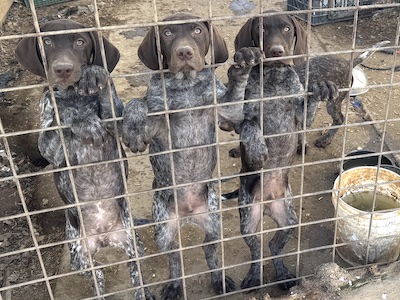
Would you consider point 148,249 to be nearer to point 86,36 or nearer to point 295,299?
point 295,299

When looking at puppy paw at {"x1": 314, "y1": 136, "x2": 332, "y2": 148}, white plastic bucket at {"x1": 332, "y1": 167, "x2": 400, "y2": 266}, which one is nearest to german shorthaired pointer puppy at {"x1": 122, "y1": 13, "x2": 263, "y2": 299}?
white plastic bucket at {"x1": 332, "y1": 167, "x2": 400, "y2": 266}

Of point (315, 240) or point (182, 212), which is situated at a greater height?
point (182, 212)

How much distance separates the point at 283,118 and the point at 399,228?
1107mm

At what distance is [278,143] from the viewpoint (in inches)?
141

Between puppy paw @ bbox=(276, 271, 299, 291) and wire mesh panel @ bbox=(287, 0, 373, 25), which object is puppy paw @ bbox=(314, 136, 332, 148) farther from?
wire mesh panel @ bbox=(287, 0, 373, 25)

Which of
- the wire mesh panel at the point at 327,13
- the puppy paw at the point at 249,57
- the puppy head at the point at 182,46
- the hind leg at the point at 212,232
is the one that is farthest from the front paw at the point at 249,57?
the wire mesh panel at the point at 327,13

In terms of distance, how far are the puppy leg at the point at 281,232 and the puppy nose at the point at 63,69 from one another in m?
1.71

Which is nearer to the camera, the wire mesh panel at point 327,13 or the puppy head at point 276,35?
the puppy head at point 276,35

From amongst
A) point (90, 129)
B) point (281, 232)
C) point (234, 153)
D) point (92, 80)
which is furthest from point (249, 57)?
point (234, 153)

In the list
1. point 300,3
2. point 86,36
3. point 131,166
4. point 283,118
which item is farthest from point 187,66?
point 300,3

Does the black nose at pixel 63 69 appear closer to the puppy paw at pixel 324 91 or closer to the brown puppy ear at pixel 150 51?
the brown puppy ear at pixel 150 51

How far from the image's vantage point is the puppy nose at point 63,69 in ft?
8.79

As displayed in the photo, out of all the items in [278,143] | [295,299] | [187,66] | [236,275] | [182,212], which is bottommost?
[236,275]

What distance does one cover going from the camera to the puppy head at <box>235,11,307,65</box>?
3291mm
